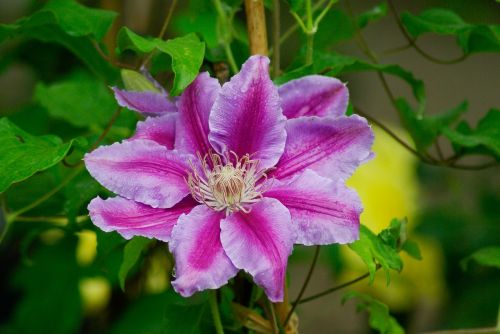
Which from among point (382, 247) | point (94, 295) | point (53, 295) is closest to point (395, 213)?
point (94, 295)

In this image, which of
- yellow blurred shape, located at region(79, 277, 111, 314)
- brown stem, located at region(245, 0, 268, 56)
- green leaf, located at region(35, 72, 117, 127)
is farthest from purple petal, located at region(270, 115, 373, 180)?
yellow blurred shape, located at region(79, 277, 111, 314)

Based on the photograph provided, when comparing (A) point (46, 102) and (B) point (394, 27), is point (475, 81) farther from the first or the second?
(A) point (46, 102)

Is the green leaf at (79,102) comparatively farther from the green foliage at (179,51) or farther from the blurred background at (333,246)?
the green foliage at (179,51)

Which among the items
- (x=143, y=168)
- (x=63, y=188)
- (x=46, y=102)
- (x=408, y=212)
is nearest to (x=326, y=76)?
(x=143, y=168)

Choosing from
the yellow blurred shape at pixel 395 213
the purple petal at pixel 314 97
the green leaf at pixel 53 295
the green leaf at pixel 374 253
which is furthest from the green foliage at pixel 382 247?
the yellow blurred shape at pixel 395 213

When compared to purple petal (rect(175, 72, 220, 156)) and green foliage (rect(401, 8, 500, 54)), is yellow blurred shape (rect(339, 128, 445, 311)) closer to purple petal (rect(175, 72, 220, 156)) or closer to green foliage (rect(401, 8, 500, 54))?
green foliage (rect(401, 8, 500, 54))

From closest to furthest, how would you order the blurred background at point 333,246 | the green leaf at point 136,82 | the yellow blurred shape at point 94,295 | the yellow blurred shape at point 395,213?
1. the green leaf at point 136,82
2. the blurred background at point 333,246
3. the yellow blurred shape at point 94,295
4. the yellow blurred shape at point 395,213
